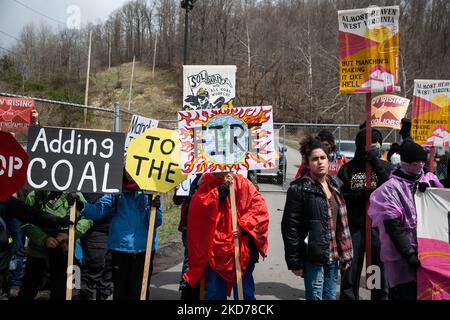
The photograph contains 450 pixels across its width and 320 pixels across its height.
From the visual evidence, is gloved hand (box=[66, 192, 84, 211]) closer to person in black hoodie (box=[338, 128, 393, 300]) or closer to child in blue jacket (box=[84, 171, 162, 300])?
child in blue jacket (box=[84, 171, 162, 300])

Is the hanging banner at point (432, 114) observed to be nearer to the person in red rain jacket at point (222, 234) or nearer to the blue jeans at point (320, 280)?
the blue jeans at point (320, 280)

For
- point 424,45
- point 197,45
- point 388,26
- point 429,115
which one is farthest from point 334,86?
point 388,26

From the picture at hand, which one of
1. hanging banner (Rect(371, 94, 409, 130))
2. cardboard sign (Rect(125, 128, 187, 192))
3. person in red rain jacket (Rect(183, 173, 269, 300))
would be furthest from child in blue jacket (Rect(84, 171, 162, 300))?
hanging banner (Rect(371, 94, 409, 130))

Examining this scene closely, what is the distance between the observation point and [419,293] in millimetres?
3775

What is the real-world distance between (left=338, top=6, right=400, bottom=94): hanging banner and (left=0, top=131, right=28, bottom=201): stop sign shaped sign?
365 centimetres

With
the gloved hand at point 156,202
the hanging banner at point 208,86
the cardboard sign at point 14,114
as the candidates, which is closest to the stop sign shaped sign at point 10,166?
the gloved hand at point 156,202

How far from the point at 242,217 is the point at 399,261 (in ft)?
4.97

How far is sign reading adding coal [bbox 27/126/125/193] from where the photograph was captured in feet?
12.6

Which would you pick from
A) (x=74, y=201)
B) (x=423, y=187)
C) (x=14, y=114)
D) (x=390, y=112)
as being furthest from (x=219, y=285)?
(x=390, y=112)

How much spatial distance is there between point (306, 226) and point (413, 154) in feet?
4.02

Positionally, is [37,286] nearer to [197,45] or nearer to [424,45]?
[424,45]

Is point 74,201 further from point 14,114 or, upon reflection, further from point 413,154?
point 14,114

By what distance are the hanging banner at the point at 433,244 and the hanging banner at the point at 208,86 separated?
3205mm

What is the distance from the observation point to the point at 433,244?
3754 millimetres
